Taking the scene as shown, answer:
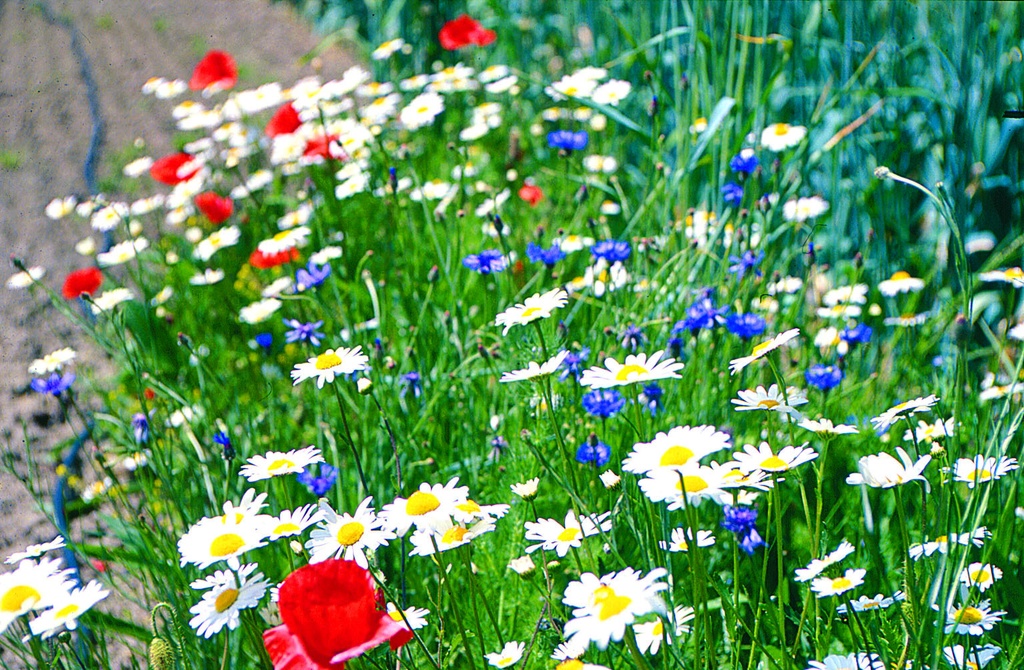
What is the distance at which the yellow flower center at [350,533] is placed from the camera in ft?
3.17

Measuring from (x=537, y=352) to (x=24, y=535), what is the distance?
117 cm

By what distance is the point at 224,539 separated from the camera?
932mm

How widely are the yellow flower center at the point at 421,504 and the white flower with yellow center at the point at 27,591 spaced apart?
35 cm

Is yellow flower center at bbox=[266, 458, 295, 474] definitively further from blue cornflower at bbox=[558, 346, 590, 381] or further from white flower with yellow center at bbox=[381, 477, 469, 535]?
blue cornflower at bbox=[558, 346, 590, 381]

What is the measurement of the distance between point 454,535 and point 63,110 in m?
3.62

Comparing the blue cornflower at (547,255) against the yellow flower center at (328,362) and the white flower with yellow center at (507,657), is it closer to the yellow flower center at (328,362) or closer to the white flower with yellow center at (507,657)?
the yellow flower center at (328,362)


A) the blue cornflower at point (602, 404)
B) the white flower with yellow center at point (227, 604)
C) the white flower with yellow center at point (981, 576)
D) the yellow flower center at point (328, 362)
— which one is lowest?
the white flower with yellow center at point (981, 576)

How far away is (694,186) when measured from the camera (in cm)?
241

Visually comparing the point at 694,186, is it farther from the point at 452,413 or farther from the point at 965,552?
the point at 965,552

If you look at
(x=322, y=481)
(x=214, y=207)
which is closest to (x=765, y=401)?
(x=322, y=481)

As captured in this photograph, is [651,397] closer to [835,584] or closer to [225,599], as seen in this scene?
[835,584]

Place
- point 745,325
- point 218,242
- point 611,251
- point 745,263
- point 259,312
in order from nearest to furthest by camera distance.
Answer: point 745,325 < point 611,251 < point 745,263 < point 259,312 < point 218,242

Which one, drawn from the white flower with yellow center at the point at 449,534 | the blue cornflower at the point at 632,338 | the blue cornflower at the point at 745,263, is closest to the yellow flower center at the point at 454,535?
the white flower with yellow center at the point at 449,534

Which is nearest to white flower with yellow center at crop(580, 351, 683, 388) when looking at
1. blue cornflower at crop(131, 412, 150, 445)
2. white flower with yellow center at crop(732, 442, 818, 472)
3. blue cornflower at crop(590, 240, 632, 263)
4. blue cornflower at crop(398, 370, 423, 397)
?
white flower with yellow center at crop(732, 442, 818, 472)
